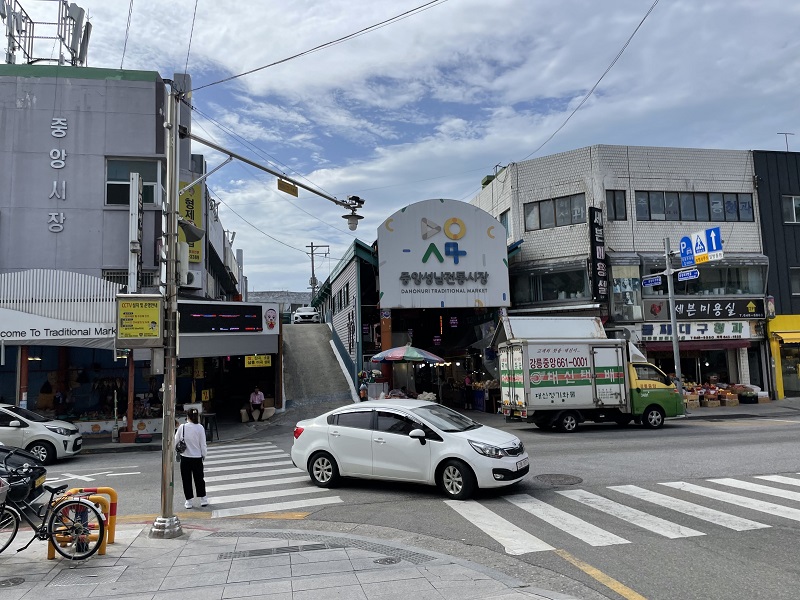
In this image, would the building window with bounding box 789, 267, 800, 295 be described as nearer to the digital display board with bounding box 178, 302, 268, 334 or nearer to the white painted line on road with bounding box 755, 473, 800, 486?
the white painted line on road with bounding box 755, 473, 800, 486

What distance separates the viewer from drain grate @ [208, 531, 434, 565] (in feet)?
22.6

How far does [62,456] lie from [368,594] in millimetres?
13137

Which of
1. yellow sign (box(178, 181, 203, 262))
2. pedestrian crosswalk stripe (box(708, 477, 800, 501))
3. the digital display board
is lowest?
pedestrian crosswalk stripe (box(708, 477, 800, 501))

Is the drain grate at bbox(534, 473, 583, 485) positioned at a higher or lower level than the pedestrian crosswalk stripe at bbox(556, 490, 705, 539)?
higher

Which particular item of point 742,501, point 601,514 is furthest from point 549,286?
point 601,514

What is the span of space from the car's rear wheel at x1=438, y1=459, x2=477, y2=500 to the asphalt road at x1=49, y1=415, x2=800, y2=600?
23cm

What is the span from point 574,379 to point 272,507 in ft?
37.1

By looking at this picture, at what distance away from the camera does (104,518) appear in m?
7.35

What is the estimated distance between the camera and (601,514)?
339 inches

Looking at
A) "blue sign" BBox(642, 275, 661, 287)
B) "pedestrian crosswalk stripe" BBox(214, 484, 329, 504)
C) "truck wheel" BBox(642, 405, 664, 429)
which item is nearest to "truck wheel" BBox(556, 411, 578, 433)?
"truck wheel" BBox(642, 405, 664, 429)

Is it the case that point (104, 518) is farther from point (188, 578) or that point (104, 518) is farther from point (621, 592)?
point (621, 592)

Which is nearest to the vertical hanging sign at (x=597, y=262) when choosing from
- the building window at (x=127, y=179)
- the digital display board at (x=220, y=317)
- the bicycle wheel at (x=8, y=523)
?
the digital display board at (x=220, y=317)

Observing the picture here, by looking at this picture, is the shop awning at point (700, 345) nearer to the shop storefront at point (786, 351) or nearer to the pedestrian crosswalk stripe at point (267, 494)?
the shop storefront at point (786, 351)

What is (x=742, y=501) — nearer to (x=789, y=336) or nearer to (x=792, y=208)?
(x=789, y=336)
